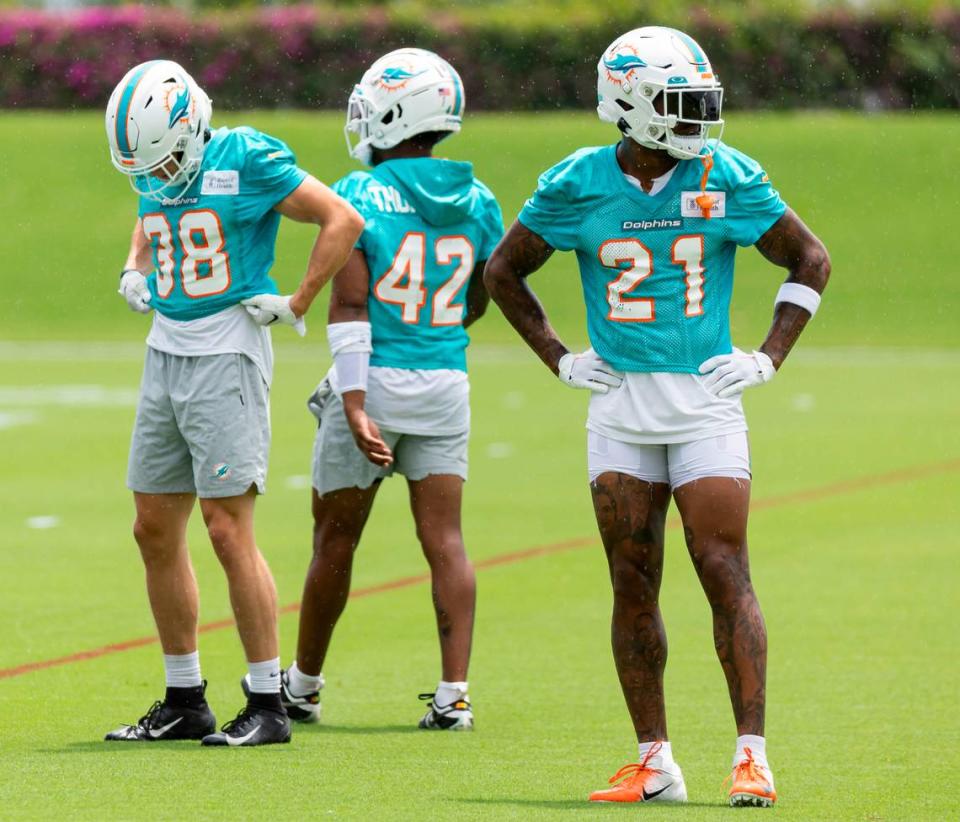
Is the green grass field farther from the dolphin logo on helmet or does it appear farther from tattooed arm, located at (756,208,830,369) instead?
the dolphin logo on helmet

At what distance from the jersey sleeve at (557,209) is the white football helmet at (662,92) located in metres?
0.22

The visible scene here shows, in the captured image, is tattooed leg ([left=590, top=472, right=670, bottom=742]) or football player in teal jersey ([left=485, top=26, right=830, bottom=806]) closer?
football player in teal jersey ([left=485, top=26, right=830, bottom=806])

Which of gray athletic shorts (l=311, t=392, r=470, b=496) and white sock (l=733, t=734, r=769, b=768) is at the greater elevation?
gray athletic shorts (l=311, t=392, r=470, b=496)

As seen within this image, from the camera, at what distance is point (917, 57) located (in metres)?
37.7

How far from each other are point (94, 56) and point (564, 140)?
32.1ft

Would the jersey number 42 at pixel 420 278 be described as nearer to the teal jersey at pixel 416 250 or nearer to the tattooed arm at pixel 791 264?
the teal jersey at pixel 416 250

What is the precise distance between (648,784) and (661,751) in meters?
0.12

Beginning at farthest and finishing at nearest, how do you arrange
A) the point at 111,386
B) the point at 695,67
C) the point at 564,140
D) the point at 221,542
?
the point at 564,140 < the point at 111,386 < the point at 221,542 < the point at 695,67

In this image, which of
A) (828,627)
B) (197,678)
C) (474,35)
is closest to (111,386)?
(828,627)

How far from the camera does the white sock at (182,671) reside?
6.83 m

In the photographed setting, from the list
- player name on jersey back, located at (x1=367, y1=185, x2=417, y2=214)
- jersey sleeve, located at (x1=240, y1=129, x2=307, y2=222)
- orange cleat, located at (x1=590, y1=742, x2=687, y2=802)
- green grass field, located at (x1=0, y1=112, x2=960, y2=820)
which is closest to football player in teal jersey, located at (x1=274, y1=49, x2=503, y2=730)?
player name on jersey back, located at (x1=367, y1=185, x2=417, y2=214)

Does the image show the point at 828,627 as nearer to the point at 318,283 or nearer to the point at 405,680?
the point at 405,680

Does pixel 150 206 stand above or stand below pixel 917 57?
below

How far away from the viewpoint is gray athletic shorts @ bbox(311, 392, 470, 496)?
23.9 ft
